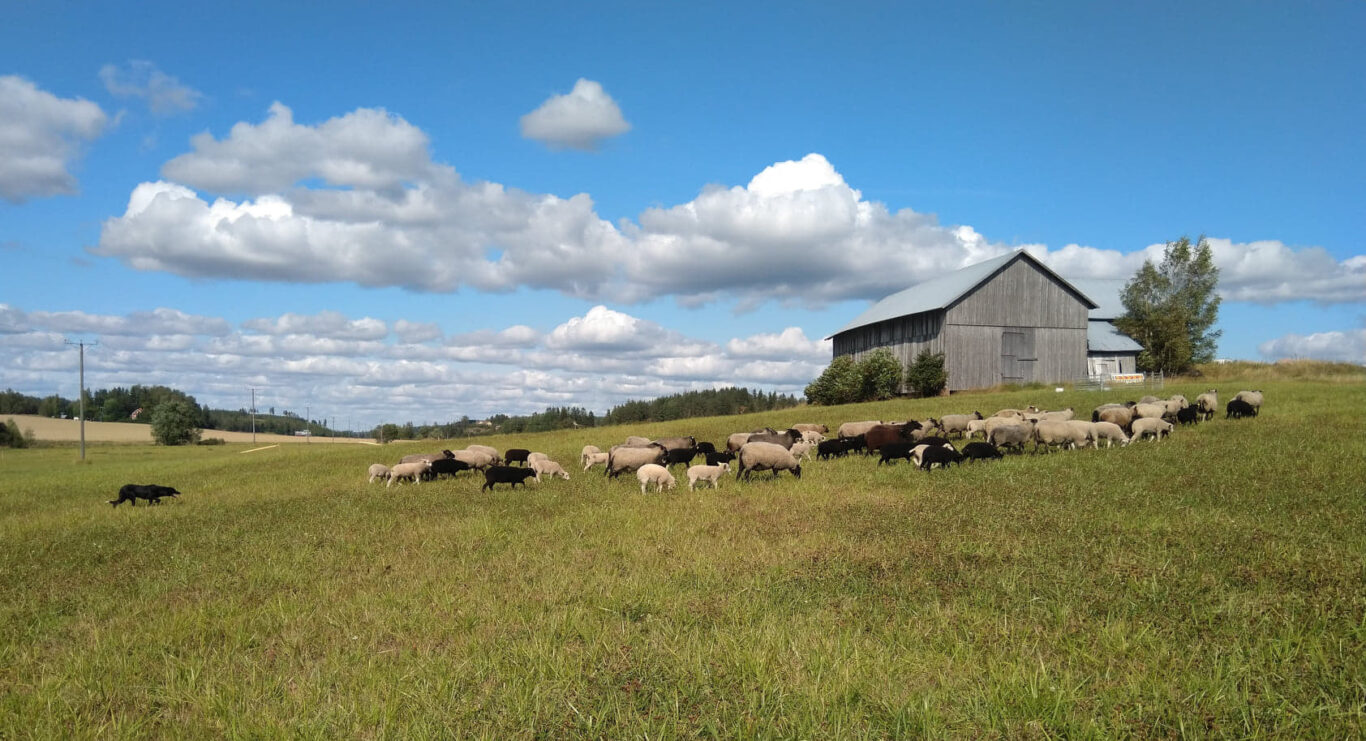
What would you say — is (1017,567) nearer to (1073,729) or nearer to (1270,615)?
(1270,615)

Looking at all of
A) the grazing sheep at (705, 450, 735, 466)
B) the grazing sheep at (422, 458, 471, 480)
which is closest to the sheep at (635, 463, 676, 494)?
the grazing sheep at (705, 450, 735, 466)

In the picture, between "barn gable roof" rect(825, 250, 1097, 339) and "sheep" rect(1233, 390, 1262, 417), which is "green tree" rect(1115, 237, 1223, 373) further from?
"sheep" rect(1233, 390, 1262, 417)

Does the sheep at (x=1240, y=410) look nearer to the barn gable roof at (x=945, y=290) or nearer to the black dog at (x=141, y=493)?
the barn gable roof at (x=945, y=290)

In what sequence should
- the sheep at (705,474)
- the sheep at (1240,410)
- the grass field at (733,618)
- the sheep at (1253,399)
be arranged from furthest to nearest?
the sheep at (1253,399) → the sheep at (1240,410) → the sheep at (705,474) → the grass field at (733,618)

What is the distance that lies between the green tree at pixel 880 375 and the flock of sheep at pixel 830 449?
89.2 ft

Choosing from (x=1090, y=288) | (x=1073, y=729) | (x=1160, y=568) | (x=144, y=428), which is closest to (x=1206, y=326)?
(x=1090, y=288)

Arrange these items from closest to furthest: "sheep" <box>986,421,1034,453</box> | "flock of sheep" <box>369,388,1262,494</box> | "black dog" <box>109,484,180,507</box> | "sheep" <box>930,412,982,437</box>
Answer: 1. "flock of sheep" <box>369,388,1262,494</box>
2. "black dog" <box>109,484,180,507</box>
3. "sheep" <box>986,421,1034,453</box>
4. "sheep" <box>930,412,982,437</box>

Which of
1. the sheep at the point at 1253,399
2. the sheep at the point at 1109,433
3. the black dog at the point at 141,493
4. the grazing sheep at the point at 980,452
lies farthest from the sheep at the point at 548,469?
the sheep at the point at 1253,399

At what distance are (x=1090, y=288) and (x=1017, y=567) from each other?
65333mm

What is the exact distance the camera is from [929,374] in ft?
163

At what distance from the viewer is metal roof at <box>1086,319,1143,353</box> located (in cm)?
5481

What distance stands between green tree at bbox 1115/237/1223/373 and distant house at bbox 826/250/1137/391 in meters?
8.76

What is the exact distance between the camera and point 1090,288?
64125mm

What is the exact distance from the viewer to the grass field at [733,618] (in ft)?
16.6
